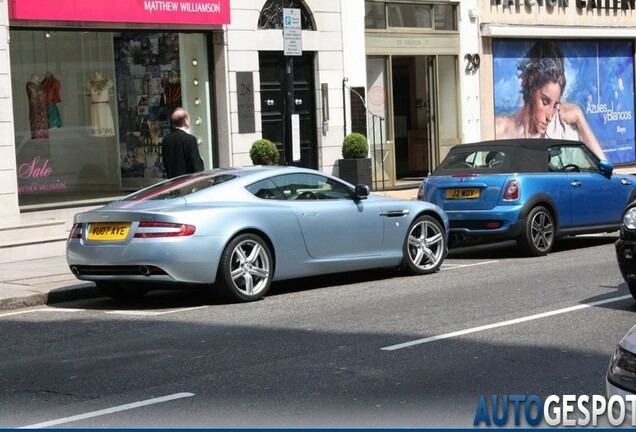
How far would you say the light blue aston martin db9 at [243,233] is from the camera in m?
11.8

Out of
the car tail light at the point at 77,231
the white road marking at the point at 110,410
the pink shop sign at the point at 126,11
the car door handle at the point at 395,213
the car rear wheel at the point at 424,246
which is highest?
the pink shop sign at the point at 126,11

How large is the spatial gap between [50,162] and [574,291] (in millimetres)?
9788

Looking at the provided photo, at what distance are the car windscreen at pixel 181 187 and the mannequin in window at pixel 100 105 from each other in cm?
697

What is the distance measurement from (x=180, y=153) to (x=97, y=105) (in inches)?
206

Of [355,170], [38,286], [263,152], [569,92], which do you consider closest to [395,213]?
[38,286]

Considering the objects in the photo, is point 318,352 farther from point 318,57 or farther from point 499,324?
point 318,57

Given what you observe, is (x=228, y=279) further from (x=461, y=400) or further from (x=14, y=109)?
(x=14, y=109)

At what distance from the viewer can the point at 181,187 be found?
12.8 m

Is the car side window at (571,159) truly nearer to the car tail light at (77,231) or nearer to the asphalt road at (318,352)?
the asphalt road at (318,352)

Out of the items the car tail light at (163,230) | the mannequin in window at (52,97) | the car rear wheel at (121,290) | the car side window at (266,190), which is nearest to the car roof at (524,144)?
the car side window at (266,190)

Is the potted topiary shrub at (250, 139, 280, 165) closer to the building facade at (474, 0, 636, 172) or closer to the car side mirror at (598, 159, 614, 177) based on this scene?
the car side mirror at (598, 159, 614, 177)

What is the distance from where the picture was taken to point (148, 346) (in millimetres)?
9891

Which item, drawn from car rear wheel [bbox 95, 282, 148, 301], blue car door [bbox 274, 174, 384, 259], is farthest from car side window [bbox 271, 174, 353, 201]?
car rear wheel [bbox 95, 282, 148, 301]

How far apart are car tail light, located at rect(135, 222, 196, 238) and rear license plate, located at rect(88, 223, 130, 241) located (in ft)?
0.61
